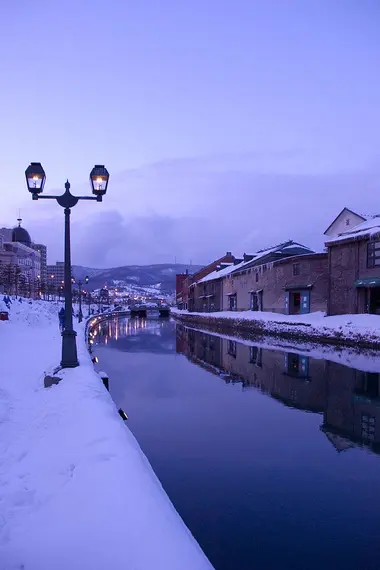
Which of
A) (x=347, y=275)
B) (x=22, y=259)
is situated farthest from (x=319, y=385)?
(x=22, y=259)

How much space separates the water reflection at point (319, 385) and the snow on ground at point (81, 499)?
464 cm

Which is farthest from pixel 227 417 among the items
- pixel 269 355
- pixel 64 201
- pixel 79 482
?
pixel 269 355

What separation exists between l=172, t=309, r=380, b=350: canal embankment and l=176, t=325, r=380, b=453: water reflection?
4571 millimetres

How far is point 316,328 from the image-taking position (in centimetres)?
2945

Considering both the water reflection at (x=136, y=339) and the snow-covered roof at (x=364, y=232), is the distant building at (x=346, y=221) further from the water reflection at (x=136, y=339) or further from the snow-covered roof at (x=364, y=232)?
the water reflection at (x=136, y=339)

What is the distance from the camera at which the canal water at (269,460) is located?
4.82 meters

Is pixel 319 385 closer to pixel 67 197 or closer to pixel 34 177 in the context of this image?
pixel 67 197

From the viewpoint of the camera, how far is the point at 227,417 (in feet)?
33.3

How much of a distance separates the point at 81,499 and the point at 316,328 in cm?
2705

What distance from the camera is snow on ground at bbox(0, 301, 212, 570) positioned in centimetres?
336

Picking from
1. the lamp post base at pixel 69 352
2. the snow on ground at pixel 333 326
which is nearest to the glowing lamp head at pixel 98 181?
the lamp post base at pixel 69 352

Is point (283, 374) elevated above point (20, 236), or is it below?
below

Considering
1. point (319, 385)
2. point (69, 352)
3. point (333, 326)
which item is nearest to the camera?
point (69, 352)

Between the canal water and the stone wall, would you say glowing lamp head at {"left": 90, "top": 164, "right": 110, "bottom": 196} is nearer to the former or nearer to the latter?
the canal water
